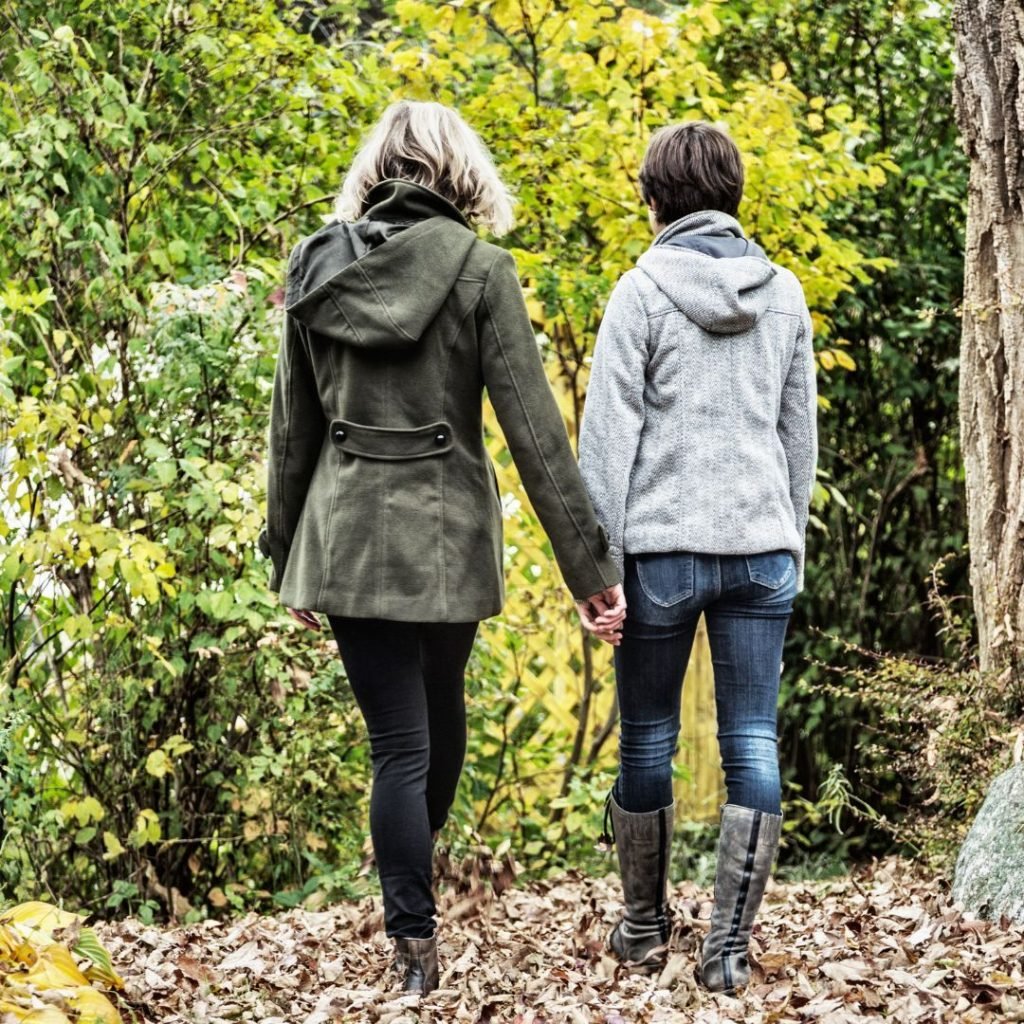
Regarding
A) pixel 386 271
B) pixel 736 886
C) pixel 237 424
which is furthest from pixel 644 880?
pixel 237 424

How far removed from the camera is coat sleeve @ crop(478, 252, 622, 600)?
2.55 m

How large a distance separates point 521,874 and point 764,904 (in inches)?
45.1

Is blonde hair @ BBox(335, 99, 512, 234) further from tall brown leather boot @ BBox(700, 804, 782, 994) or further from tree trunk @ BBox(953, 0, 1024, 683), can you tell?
tree trunk @ BBox(953, 0, 1024, 683)

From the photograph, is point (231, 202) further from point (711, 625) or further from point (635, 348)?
point (711, 625)

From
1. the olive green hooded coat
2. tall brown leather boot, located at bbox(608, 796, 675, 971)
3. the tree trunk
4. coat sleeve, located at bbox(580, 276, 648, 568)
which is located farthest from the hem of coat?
the tree trunk

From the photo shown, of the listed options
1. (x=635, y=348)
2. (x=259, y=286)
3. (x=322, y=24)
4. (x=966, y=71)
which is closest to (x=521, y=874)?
(x=259, y=286)

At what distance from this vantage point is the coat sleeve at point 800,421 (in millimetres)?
2773

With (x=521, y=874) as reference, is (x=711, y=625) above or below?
above

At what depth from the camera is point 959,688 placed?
11.6ft

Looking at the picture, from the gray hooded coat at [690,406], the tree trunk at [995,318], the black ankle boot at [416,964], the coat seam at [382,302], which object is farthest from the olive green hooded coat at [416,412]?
the tree trunk at [995,318]

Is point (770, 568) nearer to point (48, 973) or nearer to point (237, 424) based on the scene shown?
point (48, 973)

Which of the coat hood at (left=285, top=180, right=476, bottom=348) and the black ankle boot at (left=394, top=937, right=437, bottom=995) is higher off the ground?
the coat hood at (left=285, top=180, right=476, bottom=348)

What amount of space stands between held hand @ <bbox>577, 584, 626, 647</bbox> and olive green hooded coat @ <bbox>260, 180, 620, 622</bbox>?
0.11 feet

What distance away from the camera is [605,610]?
2.62 metres
